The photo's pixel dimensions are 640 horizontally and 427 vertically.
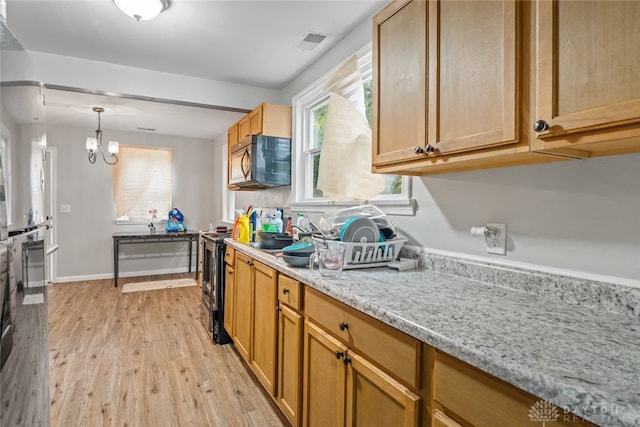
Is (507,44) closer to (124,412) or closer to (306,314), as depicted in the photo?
(306,314)

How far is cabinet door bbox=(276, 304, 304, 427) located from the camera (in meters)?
1.64

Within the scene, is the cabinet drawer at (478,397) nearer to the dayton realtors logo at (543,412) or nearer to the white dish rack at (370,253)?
the dayton realtors logo at (543,412)

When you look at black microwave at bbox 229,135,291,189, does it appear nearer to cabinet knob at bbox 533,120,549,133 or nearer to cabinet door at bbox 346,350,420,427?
cabinet door at bbox 346,350,420,427

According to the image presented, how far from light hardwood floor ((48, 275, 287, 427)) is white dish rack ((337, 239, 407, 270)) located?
41.2 inches

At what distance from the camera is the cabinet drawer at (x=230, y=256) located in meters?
2.76

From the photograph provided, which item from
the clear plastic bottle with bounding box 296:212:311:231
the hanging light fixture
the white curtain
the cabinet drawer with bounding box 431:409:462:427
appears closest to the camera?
the cabinet drawer with bounding box 431:409:462:427

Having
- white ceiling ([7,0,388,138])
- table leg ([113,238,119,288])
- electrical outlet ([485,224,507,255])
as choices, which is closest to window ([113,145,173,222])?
table leg ([113,238,119,288])

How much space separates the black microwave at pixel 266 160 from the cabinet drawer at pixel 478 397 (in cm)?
254

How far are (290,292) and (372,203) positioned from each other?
80 cm

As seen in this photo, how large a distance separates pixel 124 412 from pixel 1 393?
1476 millimetres

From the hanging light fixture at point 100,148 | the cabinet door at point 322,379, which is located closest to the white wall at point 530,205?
the cabinet door at point 322,379

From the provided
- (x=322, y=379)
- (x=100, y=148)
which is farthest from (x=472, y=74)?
(x=100, y=148)

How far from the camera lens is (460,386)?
838 mm

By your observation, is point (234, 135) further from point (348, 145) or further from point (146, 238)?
point (146, 238)
